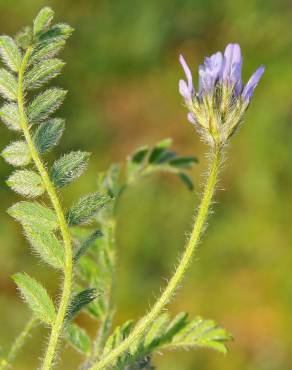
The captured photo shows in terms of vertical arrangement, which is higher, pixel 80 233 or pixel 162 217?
pixel 162 217

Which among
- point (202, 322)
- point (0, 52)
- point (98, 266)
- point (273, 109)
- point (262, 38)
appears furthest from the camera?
point (262, 38)

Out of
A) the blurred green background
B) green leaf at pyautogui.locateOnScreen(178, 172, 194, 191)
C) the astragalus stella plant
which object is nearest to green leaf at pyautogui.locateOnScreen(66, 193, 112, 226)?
the astragalus stella plant

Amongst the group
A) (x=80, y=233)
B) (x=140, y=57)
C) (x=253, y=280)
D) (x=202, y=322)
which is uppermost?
(x=140, y=57)

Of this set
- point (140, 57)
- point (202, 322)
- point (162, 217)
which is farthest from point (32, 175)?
point (140, 57)

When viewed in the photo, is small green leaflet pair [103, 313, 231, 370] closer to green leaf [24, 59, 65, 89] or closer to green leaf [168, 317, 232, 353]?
green leaf [168, 317, 232, 353]

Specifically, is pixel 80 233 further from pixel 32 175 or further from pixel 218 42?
pixel 218 42

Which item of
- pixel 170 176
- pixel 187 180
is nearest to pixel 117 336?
pixel 187 180

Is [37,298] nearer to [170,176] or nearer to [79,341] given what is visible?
[79,341]
